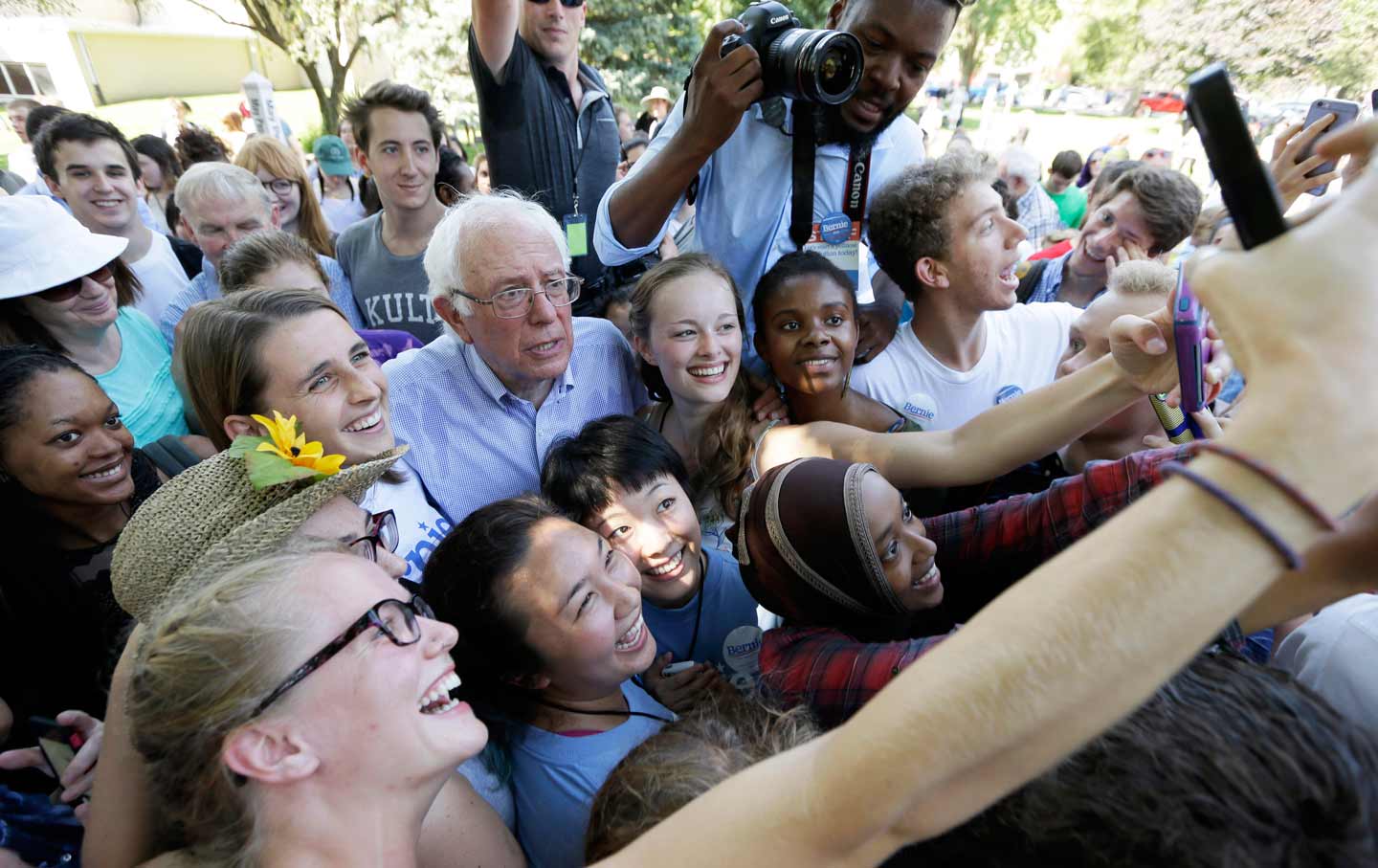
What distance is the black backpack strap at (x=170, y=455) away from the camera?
225 centimetres

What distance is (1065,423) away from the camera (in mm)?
1726

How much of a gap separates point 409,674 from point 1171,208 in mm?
3606

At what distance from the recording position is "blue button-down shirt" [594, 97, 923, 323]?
8.11ft

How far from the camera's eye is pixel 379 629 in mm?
1128

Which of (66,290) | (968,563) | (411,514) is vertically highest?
(66,290)

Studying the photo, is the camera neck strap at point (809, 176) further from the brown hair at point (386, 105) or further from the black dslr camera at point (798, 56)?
the brown hair at point (386, 105)

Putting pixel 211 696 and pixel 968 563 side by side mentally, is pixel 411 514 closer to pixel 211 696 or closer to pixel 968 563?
pixel 211 696

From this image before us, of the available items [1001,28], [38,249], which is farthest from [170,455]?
[1001,28]

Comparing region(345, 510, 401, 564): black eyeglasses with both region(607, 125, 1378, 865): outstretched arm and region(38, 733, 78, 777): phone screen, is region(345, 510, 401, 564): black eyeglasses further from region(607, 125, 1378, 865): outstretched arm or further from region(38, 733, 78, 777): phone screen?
region(607, 125, 1378, 865): outstretched arm

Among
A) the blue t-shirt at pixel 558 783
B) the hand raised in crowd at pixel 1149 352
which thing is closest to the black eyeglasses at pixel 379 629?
the blue t-shirt at pixel 558 783

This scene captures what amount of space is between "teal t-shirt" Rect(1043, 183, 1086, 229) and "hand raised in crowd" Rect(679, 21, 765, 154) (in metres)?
6.36

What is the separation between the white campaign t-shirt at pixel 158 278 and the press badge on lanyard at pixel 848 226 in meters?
3.21

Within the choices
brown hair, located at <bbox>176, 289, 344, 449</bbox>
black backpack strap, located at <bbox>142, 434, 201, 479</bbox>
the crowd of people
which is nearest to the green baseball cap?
the crowd of people

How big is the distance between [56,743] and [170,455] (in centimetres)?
109
